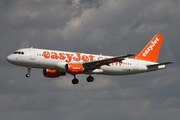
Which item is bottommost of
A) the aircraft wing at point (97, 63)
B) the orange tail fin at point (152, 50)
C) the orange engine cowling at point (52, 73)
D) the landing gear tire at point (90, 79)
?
the landing gear tire at point (90, 79)

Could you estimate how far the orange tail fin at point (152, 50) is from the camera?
112625mm

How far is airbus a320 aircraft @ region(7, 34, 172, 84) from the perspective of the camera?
97688 mm

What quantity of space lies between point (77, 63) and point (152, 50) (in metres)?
19.9

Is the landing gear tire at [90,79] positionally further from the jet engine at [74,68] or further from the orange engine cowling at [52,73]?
the orange engine cowling at [52,73]

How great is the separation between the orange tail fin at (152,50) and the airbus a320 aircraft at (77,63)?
0.77 ft

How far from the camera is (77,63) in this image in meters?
101

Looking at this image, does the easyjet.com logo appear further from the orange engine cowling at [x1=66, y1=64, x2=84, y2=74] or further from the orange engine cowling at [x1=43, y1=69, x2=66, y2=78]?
the orange engine cowling at [x1=66, y1=64, x2=84, y2=74]

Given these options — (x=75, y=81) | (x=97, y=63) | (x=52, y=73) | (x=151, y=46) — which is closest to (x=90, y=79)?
(x=75, y=81)

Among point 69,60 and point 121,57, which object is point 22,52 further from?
point 121,57

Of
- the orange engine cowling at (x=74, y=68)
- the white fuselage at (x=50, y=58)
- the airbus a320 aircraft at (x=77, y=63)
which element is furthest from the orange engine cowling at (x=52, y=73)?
the orange engine cowling at (x=74, y=68)

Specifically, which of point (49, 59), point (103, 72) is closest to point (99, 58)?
point (103, 72)

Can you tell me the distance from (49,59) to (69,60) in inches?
160

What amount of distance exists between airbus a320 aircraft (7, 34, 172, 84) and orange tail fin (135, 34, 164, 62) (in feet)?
0.77

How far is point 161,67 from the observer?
108 m
